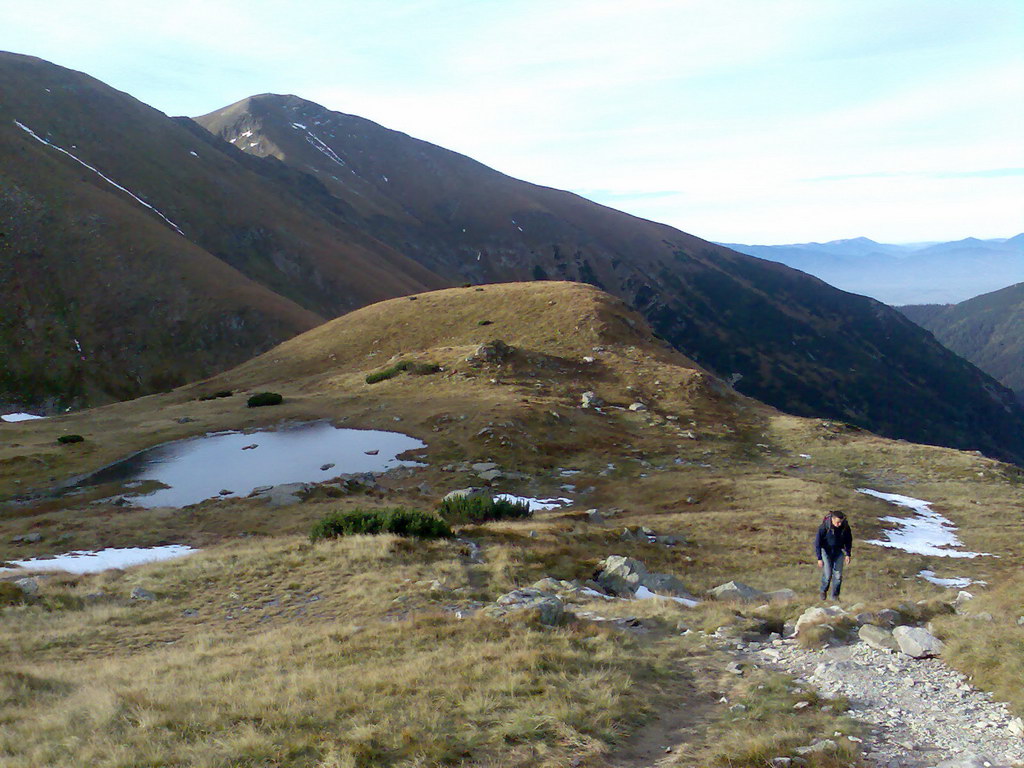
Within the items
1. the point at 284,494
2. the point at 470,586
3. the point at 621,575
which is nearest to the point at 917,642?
the point at 621,575

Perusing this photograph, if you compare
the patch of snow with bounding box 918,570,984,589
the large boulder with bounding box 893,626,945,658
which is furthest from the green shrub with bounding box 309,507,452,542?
the patch of snow with bounding box 918,570,984,589

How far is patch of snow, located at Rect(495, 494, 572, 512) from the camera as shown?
22.2 m

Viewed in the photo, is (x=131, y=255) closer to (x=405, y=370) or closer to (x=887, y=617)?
(x=405, y=370)

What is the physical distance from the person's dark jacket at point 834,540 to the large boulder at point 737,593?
1613mm

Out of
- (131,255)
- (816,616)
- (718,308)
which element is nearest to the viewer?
(816,616)

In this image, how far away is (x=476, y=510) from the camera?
19609 mm

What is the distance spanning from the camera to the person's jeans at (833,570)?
1315 centimetres

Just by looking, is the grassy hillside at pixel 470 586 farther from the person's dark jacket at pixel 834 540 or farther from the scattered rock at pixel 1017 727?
the person's dark jacket at pixel 834 540

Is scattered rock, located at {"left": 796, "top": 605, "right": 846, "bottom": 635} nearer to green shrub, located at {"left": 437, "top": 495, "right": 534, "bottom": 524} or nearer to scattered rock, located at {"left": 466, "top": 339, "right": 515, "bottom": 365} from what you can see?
green shrub, located at {"left": 437, "top": 495, "right": 534, "bottom": 524}

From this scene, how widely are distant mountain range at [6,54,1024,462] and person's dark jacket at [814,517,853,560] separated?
236ft

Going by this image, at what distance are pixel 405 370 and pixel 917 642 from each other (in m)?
32.6

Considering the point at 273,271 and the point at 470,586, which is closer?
the point at 470,586

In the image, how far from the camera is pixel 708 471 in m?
26.6

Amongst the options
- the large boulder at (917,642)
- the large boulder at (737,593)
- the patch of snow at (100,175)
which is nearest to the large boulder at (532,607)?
the large boulder at (737,593)
